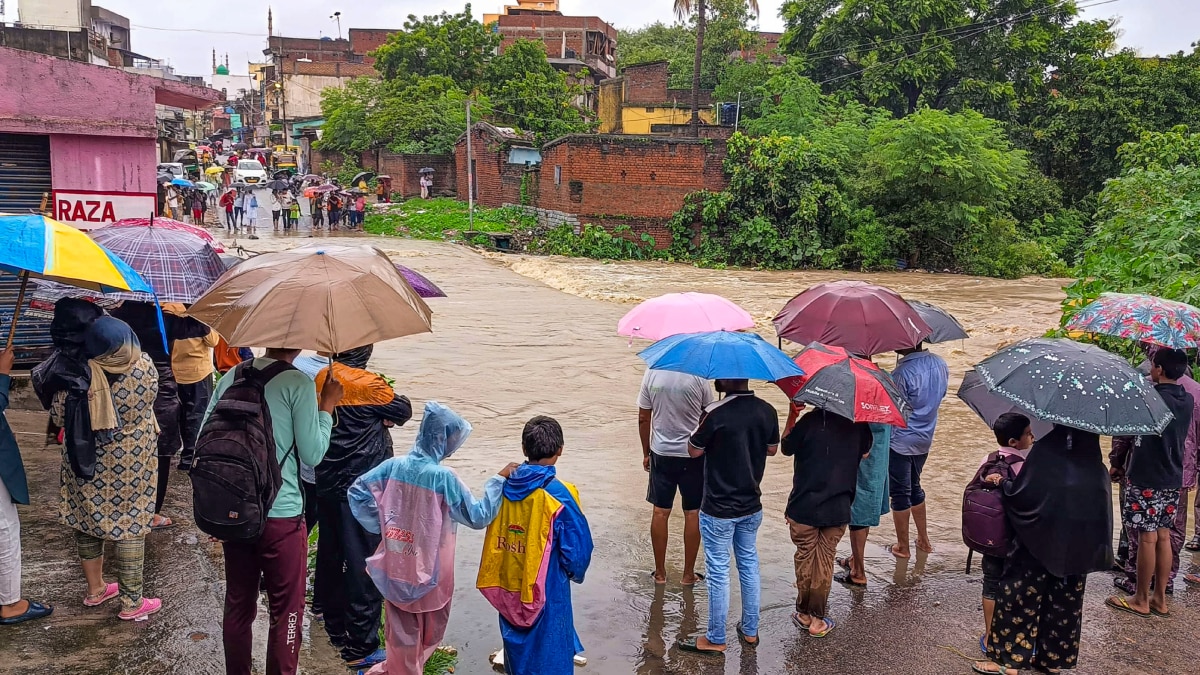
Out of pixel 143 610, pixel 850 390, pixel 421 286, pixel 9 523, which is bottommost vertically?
pixel 143 610

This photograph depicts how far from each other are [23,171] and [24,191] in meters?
0.18

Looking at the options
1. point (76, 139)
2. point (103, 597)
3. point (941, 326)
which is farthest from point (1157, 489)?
point (76, 139)

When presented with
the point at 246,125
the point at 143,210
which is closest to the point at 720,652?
the point at 143,210

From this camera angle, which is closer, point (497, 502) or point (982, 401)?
point (497, 502)

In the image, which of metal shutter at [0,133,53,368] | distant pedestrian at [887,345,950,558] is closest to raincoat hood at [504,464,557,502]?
distant pedestrian at [887,345,950,558]

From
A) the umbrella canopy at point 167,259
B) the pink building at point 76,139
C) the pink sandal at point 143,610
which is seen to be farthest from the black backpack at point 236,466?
the pink building at point 76,139

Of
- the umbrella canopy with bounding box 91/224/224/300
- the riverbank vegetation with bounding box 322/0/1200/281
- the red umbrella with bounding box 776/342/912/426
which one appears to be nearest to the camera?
the red umbrella with bounding box 776/342/912/426

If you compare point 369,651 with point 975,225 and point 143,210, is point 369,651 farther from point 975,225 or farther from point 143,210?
point 975,225

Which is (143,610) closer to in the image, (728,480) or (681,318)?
(728,480)

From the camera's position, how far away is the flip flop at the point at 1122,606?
5.33 metres

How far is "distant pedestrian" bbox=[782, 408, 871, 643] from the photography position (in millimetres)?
4809

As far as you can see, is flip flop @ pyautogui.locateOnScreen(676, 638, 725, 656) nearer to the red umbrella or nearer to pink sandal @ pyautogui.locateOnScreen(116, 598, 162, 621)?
the red umbrella

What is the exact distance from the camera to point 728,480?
4656 mm

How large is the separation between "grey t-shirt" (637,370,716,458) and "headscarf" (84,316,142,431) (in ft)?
9.06
